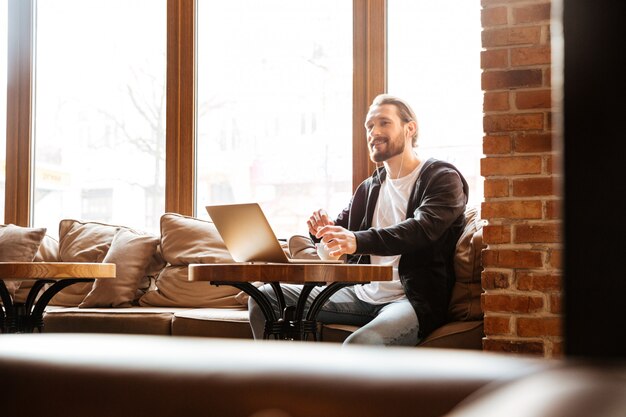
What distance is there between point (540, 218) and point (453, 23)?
192 centimetres

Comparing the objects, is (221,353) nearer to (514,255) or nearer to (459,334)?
(514,255)

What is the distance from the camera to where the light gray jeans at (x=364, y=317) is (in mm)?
2742

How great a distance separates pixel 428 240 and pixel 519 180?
38 centimetres

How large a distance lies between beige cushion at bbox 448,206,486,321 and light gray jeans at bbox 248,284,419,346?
0.32m

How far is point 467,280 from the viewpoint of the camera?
3.27m

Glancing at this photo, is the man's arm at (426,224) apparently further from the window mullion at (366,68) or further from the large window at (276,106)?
the large window at (276,106)

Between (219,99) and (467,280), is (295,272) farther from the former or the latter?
(219,99)

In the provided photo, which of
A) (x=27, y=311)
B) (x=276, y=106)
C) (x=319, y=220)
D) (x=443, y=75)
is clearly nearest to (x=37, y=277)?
(x=27, y=311)

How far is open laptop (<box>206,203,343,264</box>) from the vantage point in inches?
100

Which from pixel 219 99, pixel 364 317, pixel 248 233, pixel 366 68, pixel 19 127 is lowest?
pixel 364 317

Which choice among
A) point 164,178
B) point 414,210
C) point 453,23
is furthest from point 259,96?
point 414,210

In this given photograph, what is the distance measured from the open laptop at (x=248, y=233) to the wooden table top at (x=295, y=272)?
14cm

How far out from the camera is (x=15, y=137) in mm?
5414

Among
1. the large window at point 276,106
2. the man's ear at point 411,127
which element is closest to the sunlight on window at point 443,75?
the large window at point 276,106
